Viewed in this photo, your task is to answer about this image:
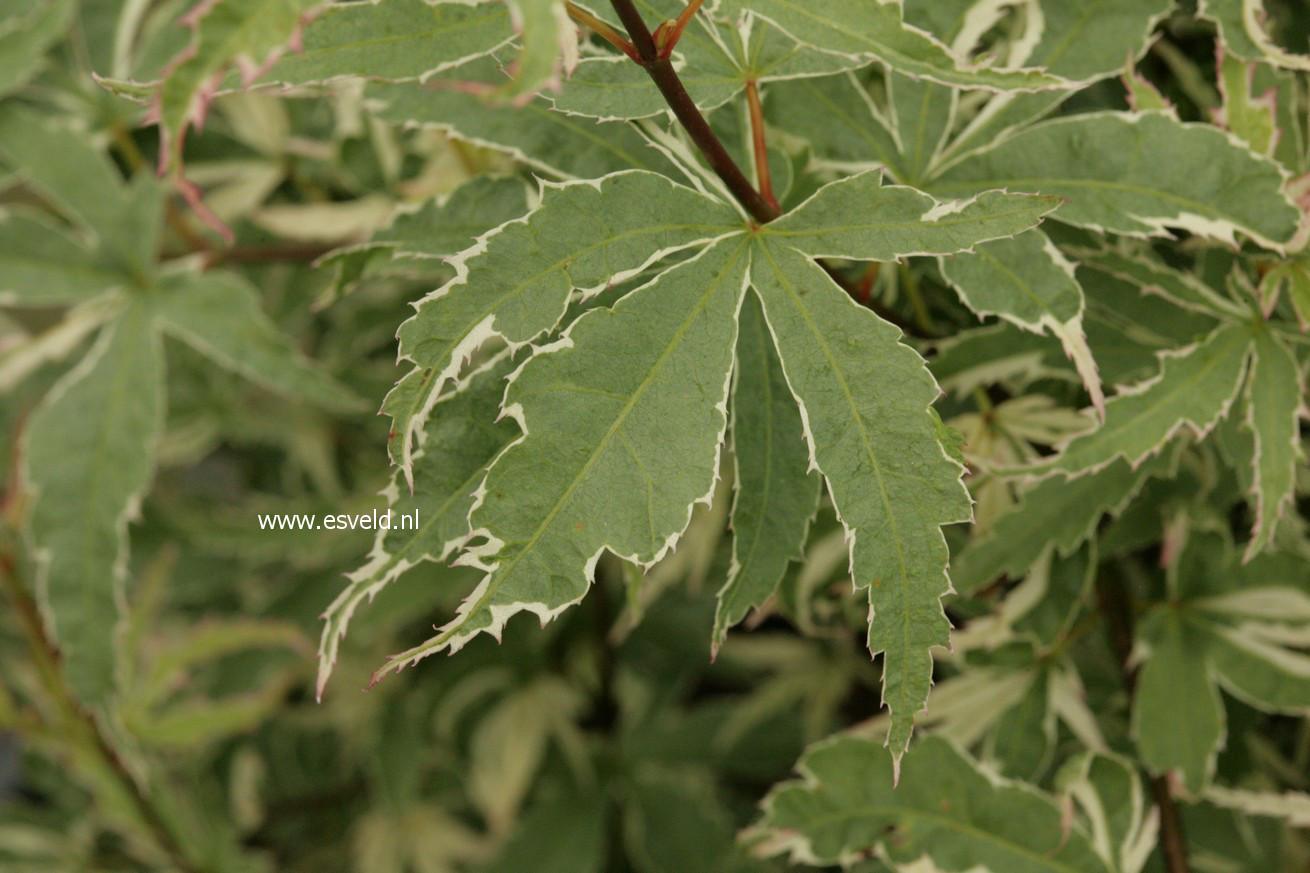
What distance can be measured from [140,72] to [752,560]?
71 cm

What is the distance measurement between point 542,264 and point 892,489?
6.5 inches

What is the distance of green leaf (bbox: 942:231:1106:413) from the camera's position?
1.65 feet

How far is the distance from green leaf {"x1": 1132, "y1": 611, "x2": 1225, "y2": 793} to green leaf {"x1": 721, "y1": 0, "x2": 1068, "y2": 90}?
1.32ft

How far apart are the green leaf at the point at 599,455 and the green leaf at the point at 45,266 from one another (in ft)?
1.85

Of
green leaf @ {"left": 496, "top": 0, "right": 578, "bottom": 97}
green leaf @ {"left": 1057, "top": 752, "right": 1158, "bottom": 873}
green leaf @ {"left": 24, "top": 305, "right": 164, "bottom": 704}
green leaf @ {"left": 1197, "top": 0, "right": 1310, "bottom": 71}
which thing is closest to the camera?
green leaf @ {"left": 496, "top": 0, "right": 578, "bottom": 97}

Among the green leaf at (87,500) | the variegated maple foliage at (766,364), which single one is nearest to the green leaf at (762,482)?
the variegated maple foliage at (766,364)

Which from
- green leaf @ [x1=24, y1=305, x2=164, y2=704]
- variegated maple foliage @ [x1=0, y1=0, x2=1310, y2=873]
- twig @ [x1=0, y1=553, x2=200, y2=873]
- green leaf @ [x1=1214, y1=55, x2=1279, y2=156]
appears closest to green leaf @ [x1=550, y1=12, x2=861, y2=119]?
variegated maple foliage @ [x1=0, y1=0, x2=1310, y2=873]

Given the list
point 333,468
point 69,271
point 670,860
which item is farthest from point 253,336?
point 670,860

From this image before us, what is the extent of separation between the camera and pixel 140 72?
2.98 ft

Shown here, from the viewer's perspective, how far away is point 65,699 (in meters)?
0.87

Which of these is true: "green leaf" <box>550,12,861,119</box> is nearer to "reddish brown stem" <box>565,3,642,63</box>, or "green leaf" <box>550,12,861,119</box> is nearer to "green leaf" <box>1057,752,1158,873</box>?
"reddish brown stem" <box>565,3,642,63</box>

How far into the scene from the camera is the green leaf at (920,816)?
618mm

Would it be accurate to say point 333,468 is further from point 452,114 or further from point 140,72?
point 452,114

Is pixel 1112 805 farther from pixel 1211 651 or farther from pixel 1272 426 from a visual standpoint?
pixel 1272 426
